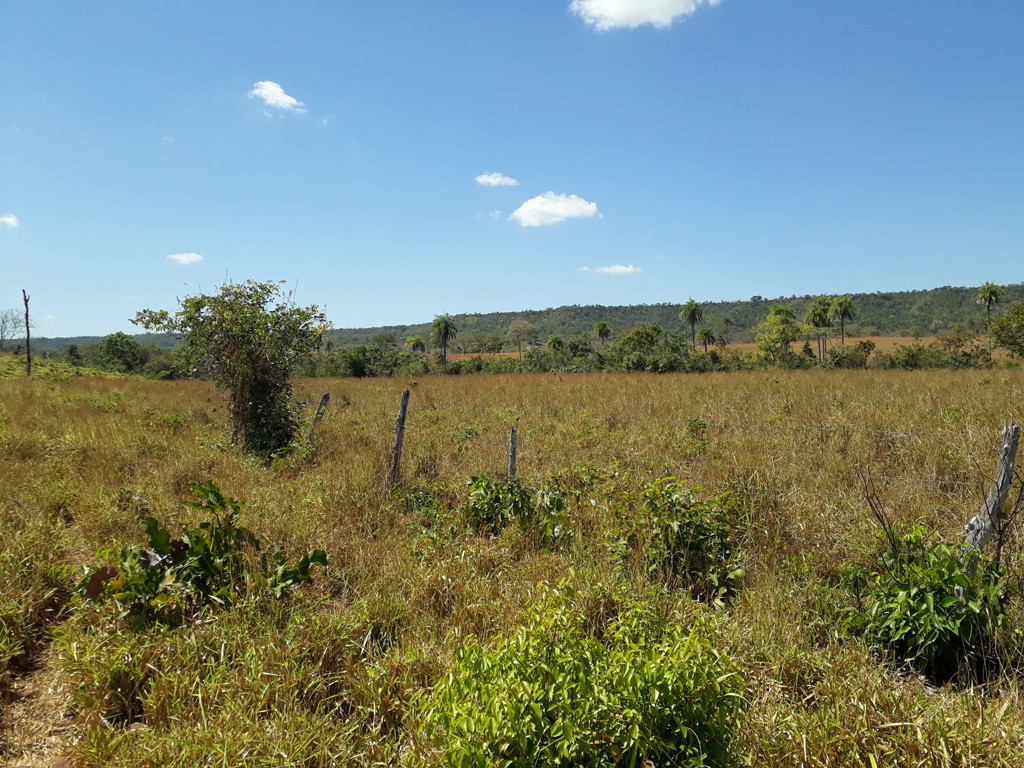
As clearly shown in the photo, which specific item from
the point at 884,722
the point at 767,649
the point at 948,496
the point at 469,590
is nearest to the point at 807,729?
the point at 884,722

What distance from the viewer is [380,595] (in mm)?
3736

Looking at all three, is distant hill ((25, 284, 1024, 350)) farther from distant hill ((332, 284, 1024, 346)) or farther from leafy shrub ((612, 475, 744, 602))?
leafy shrub ((612, 475, 744, 602))

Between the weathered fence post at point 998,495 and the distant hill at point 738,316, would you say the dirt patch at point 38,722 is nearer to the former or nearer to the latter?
the weathered fence post at point 998,495

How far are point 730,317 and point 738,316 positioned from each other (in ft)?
13.3

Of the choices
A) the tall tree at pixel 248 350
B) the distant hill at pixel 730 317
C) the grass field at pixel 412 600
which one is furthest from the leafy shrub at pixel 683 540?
the distant hill at pixel 730 317

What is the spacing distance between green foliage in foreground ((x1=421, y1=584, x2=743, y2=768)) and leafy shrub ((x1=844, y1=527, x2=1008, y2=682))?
1.38m

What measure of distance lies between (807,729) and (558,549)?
2.38 metres

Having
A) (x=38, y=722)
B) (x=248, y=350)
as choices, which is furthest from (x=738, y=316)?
(x=38, y=722)

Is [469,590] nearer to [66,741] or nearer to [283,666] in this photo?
[283,666]

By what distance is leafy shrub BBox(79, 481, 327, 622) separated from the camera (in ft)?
11.3

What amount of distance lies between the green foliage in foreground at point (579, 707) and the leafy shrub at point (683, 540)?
1.63 meters

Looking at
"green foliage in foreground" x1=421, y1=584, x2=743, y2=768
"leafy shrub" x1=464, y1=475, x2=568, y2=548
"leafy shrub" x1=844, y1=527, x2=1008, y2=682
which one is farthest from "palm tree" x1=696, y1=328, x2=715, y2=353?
"green foliage in foreground" x1=421, y1=584, x2=743, y2=768

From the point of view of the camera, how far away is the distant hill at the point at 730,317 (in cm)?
12419

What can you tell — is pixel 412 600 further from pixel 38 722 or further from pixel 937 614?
pixel 937 614
